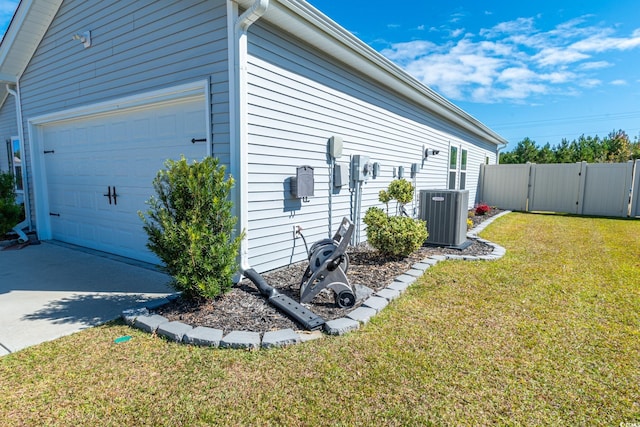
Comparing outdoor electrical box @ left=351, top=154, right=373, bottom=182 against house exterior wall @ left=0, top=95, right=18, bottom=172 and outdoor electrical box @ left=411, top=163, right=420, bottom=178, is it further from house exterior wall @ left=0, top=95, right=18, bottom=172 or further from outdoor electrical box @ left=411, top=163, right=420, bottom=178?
house exterior wall @ left=0, top=95, right=18, bottom=172

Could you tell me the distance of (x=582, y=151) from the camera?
2567 cm

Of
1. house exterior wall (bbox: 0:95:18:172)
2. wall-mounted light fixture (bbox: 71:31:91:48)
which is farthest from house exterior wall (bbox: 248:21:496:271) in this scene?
house exterior wall (bbox: 0:95:18:172)

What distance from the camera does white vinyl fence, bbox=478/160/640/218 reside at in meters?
11.2

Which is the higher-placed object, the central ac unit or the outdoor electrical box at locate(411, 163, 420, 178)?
the outdoor electrical box at locate(411, 163, 420, 178)

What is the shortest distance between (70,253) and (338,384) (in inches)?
223

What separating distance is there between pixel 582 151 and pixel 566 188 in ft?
59.0

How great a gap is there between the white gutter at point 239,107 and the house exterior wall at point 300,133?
0.13 meters

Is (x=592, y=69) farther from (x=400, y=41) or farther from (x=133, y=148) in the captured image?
(x=133, y=148)

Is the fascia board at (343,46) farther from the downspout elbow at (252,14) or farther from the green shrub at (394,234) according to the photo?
the green shrub at (394,234)

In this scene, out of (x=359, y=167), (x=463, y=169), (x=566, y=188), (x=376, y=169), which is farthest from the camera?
(x=566, y=188)

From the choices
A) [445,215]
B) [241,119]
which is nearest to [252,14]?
[241,119]

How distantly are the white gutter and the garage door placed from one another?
0.67 m

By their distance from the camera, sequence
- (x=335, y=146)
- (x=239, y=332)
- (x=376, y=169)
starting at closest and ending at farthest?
(x=239, y=332) → (x=335, y=146) → (x=376, y=169)

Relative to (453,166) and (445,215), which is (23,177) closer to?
(445,215)
